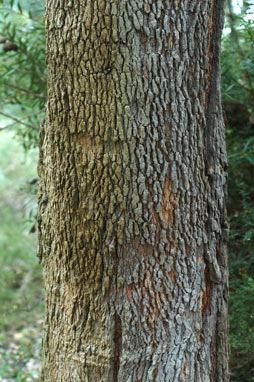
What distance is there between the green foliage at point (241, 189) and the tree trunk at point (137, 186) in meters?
0.59

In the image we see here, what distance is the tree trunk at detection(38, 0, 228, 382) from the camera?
1.44 metres

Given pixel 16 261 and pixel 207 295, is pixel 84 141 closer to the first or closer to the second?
pixel 207 295

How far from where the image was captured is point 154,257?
1.51 meters

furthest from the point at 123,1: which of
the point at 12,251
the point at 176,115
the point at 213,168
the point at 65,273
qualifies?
the point at 12,251

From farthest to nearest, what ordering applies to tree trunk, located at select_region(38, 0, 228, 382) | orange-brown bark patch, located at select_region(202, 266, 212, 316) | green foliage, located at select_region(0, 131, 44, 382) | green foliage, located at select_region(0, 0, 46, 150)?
green foliage, located at select_region(0, 131, 44, 382), green foliage, located at select_region(0, 0, 46, 150), orange-brown bark patch, located at select_region(202, 266, 212, 316), tree trunk, located at select_region(38, 0, 228, 382)

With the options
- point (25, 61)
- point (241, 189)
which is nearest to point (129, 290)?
point (241, 189)

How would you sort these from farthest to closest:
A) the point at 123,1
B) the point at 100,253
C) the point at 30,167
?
1. the point at 30,167
2. the point at 100,253
3. the point at 123,1

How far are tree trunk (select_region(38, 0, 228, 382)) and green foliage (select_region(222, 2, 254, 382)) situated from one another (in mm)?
586

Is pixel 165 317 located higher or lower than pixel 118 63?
lower

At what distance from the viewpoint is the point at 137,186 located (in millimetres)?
1475

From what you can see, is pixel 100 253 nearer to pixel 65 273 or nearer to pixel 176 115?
pixel 65 273

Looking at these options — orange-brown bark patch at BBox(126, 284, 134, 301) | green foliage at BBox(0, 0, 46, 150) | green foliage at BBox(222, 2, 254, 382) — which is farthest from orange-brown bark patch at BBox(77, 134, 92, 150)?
green foliage at BBox(0, 0, 46, 150)

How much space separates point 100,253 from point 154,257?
18 cm

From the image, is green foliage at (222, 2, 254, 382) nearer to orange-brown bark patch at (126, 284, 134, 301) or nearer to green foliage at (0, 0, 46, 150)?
orange-brown bark patch at (126, 284, 134, 301)
